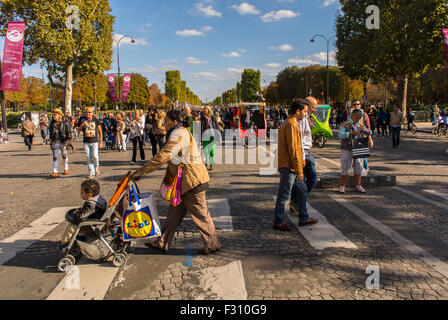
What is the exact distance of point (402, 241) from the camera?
4.53 metres

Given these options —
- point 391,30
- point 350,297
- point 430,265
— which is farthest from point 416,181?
point 391,30

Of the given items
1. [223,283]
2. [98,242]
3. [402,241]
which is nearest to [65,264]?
[98,242]

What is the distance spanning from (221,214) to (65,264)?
101 inches

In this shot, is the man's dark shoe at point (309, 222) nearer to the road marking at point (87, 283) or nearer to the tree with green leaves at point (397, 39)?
the road marking at point (87, 283)

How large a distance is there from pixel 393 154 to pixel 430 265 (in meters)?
10.3

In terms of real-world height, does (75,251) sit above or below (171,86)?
below

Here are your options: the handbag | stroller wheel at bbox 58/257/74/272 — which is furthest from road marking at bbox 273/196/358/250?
stroller wheel at bbox 58/257/74/272

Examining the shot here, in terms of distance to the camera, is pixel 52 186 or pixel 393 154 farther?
pixel 393 154

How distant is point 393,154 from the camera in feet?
43.3

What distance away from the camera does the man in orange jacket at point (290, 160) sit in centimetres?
474

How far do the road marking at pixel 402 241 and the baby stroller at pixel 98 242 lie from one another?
329 centimetres

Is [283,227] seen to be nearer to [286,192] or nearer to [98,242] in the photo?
[286,192]
